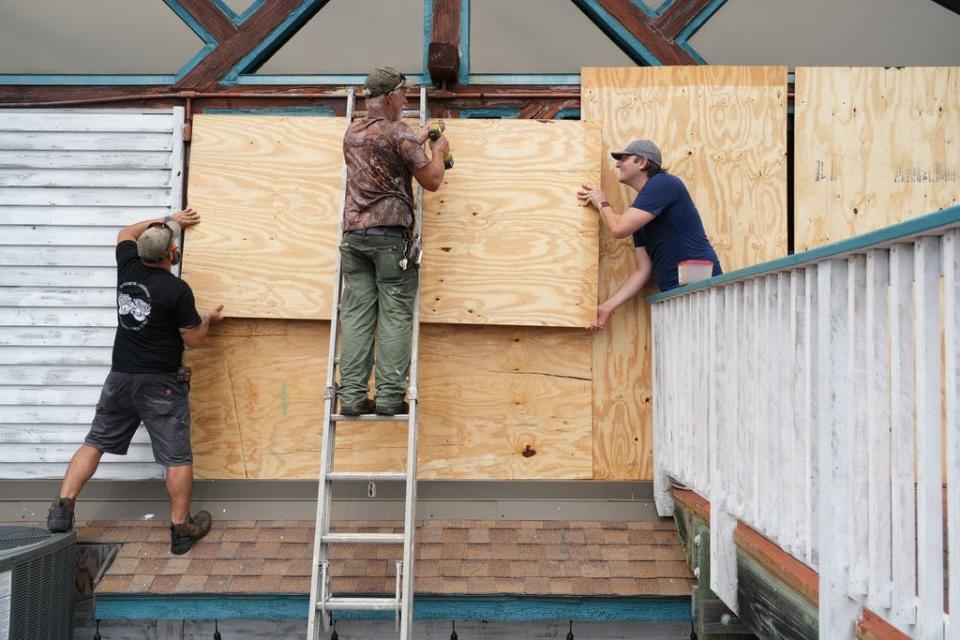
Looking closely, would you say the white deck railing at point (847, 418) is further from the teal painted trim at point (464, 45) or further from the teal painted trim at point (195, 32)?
the teal painted trim at point (195, 32)

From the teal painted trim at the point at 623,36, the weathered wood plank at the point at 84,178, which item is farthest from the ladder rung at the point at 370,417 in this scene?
the teal painted trim at the point at 623,36

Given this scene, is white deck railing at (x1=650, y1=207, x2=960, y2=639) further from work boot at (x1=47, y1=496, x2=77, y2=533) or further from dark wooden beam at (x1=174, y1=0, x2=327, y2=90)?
work boot at (x1=47, y1=496, x2=77, y2=533)

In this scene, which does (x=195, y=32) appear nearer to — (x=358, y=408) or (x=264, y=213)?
(x=264, y=213)

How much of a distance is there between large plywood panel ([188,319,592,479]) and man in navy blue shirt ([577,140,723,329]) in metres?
0.51

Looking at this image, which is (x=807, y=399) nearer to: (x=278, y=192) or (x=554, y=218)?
(x=554, y=218)

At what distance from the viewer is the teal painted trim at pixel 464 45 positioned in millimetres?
4438

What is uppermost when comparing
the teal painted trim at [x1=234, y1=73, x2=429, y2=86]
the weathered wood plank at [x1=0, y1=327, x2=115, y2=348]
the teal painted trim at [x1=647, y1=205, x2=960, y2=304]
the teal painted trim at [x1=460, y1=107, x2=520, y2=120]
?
the teal painted trim at [x1=234, y1=73, x2=429, y2=86]

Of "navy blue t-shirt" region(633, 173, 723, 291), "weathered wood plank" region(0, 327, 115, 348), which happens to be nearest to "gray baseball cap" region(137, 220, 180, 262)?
"weathered wood plank" region(0, 327, 115, 348)

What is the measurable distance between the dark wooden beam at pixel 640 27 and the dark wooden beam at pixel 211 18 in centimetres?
237

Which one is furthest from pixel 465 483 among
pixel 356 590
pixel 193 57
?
pixel 193 57

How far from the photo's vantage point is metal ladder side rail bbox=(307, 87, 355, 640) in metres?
3.39

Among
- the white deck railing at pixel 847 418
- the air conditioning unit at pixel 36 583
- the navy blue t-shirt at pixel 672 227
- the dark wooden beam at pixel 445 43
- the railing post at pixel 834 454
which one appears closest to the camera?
the white deck railing at pixel 847 418

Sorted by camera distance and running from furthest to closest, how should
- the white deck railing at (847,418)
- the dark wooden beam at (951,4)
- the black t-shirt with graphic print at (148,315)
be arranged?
the dark wooden beam at (951,4) → the black t-shirt with graphic print at (148,315) → the white deck railing at (847,418)

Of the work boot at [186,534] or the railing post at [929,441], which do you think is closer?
the railing post at [929,441]
